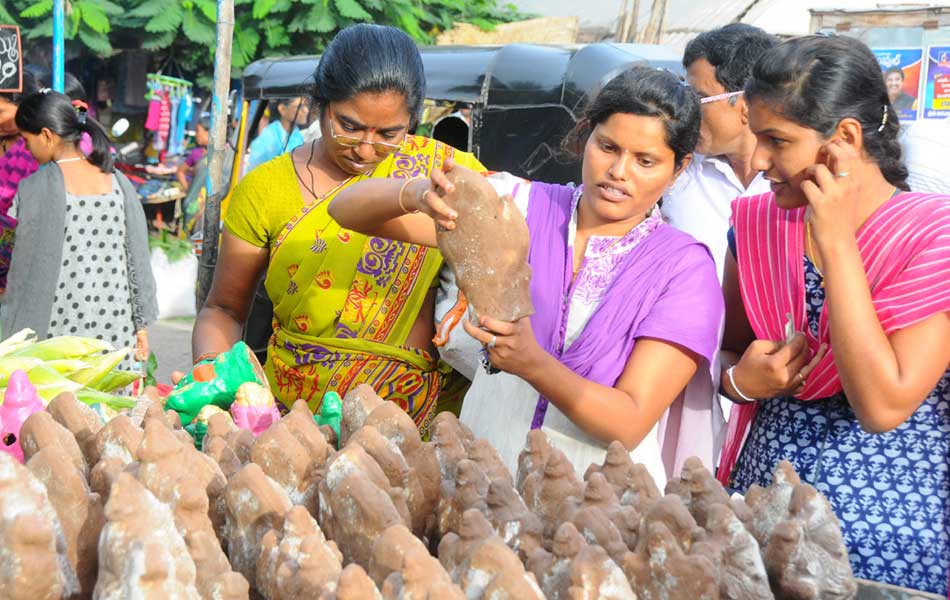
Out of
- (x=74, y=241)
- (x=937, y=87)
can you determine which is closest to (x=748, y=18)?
(x=937, y=87)

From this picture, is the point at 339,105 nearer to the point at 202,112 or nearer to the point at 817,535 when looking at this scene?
the point at 817,535

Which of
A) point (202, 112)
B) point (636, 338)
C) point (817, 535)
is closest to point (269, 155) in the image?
point (202, 112)

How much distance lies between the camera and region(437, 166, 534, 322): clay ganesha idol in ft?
5.03

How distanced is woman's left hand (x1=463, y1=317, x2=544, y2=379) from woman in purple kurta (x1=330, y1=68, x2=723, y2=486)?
58 mm

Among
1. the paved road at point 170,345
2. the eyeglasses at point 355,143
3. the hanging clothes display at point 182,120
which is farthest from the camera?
the hanging clothes display at point 182,120

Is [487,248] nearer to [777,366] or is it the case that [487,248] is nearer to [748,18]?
[777,366]

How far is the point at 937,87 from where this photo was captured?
7.30 metres

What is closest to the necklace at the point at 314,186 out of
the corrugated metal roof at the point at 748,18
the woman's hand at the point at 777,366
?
the woman's hand at the point at 777,366

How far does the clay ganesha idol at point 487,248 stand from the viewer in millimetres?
1534

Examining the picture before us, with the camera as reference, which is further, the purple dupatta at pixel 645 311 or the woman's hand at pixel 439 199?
the purple dupatta at pixel 645 311

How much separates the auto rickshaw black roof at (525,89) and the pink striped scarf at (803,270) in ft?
10.5

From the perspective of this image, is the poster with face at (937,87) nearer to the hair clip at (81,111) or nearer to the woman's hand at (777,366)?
the hair clip at (81,111)

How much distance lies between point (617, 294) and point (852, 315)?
1.41 ft

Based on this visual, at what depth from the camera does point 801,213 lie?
1.83m
